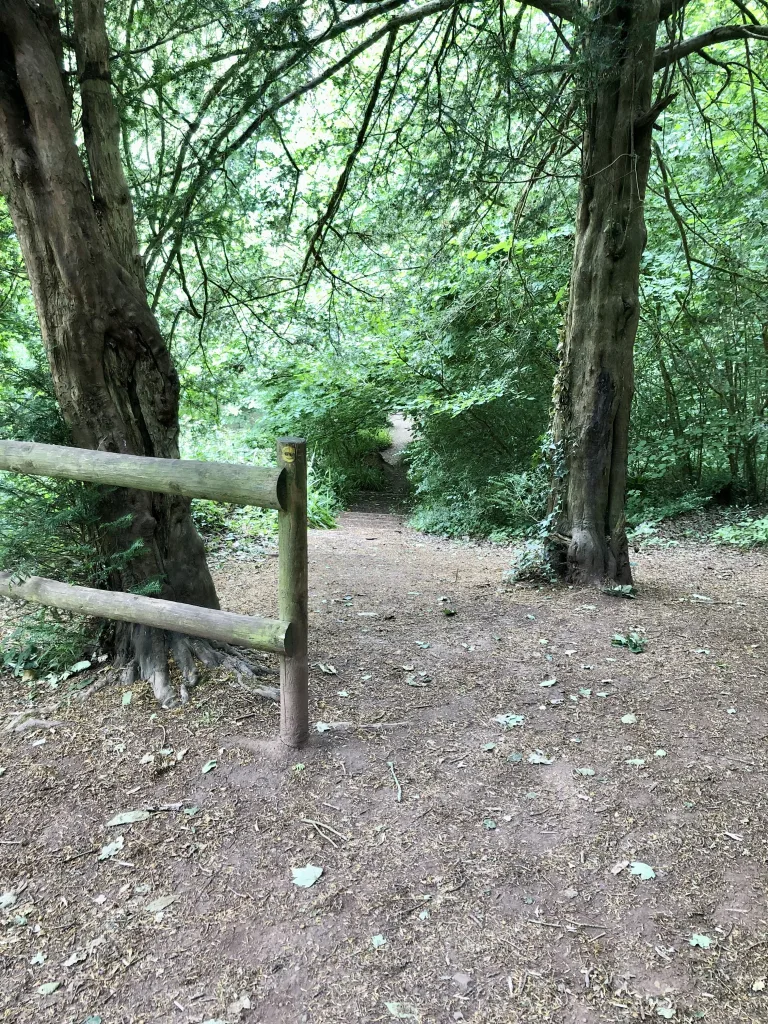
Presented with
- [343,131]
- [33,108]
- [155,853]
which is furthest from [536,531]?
[33,108]

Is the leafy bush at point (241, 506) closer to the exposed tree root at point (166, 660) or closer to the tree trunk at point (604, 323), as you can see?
the exposed tree root at point (166, 660)

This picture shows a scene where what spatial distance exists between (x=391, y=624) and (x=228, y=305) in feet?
10.3

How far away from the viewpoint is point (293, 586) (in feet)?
8.57

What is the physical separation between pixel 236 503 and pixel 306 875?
1488mm

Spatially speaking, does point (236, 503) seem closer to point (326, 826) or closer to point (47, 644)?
point (326, 826)

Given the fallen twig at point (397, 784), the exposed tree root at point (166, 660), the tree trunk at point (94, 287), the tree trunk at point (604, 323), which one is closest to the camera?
the fallen twig at point (397, 784)

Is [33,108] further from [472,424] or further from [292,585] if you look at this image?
[472,424]

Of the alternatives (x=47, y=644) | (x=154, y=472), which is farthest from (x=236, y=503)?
(x=47, y=644)

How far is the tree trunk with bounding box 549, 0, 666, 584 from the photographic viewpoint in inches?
184

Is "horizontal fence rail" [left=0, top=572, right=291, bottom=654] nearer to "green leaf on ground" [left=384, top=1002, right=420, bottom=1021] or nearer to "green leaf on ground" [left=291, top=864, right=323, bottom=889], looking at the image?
"green leaf on ground" [left=291, top=864, right=323, bottom=889]

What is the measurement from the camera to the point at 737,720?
121 inches

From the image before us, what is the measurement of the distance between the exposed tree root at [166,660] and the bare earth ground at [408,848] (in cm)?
13

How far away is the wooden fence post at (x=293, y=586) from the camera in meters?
2.51

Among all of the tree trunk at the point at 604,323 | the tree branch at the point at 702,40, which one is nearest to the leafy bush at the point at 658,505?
the tree trunk at the point at 604,323
